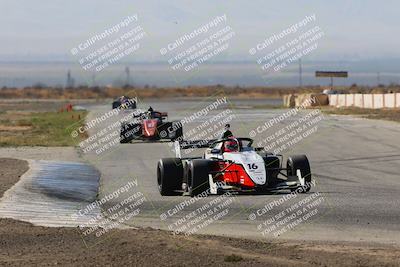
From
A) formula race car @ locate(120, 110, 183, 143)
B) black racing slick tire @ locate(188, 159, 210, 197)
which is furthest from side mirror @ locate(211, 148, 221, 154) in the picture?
formula race car @ locate(120, 110, 183, 143)

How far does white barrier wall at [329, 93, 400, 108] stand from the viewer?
67.6 meters

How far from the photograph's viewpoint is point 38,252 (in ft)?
41.2

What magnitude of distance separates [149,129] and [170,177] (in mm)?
17465

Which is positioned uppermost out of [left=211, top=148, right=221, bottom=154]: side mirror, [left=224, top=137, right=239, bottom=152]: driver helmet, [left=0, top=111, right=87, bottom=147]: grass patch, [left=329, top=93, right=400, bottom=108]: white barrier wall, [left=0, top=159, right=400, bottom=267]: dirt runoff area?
[left=224, top=137, right=239, bottom=152]: driver helmet

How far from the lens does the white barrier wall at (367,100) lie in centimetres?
6756

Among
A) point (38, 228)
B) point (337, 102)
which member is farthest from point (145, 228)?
point (337, 102)

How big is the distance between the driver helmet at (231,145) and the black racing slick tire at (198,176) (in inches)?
35.5

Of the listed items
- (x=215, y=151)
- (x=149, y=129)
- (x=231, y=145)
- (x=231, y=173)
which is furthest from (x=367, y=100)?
(x=231, y=173)

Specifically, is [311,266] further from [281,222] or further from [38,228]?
[38,228]

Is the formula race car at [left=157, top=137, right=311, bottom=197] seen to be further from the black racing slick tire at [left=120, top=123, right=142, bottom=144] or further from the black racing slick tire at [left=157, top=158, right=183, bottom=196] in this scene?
the black racing slick tire at [left=120, top=123, right=142, bottom=144]

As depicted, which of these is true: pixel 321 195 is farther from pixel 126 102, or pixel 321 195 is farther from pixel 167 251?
pixel 126 102

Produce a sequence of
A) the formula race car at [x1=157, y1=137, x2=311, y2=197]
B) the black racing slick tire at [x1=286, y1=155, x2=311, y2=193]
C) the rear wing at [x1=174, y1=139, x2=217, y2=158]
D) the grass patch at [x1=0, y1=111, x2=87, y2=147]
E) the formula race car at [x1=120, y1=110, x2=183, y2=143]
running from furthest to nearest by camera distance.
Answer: the grass patch at [x1=0, y1=111, x2=87, y2=147]
the formula race car at [x1=120, y1=110, x2=183, y2=143]
the rear wing at [x1=174, y1=139, x2=217, y2=158]
the black racing slick tire at [x1=286, y1=155, x2=311, y2=193]
the formula race car at [x1=157, y1=137, x2=311, y2=197]

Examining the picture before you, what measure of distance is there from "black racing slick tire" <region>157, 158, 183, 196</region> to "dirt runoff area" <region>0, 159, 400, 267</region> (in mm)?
5428

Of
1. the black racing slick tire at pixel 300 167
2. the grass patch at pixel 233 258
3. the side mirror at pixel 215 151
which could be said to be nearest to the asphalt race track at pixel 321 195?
the black racing slick tire at pixel 300 167
